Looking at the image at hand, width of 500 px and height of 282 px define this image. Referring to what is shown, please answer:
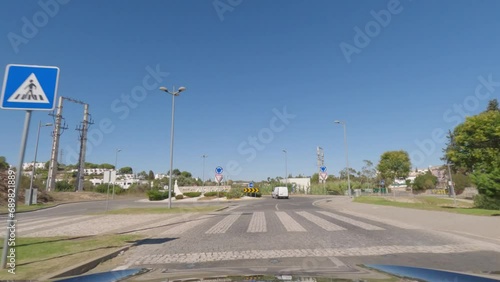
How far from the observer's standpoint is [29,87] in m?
5.28

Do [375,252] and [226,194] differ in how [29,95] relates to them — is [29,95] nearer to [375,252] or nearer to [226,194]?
[375,252]

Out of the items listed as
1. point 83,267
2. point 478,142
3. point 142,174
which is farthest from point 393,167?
Result: point 142,174

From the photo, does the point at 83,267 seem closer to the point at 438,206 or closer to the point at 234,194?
the point at 438,206

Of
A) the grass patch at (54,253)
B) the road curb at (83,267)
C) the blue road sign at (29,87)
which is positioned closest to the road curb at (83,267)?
the road curb at (83,267)

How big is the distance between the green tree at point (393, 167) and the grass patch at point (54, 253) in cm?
6911

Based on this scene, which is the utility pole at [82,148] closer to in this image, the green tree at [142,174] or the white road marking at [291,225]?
the white road marking at [291,225]

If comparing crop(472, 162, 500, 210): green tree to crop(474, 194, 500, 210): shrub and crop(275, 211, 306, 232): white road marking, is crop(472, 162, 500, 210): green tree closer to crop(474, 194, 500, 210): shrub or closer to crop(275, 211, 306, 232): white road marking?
crop(474, 194, 500, 210): shrub

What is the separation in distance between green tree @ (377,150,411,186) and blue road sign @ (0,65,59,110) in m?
71.3

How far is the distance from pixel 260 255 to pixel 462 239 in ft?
19.4

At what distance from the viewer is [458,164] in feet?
94.1

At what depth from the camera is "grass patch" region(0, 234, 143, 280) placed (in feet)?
15.5

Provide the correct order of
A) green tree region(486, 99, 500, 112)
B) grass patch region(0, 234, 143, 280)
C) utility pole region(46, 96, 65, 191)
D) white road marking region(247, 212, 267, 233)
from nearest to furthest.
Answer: grass patch region(0, 234, 143, 280)
white road marking region(247, 212, 267, 233)
utility pole region(46, 96, 65, 191)
green tree region(486, 99, 500, 112)

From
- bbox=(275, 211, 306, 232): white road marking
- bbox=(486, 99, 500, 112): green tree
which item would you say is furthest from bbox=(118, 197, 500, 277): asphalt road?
bbox=(486, 99, 500, 112): green tree

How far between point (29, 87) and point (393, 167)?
7526cm
